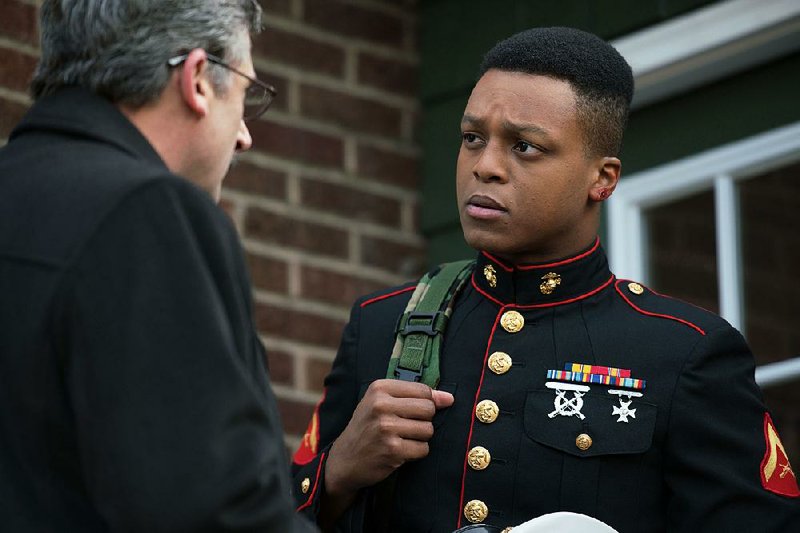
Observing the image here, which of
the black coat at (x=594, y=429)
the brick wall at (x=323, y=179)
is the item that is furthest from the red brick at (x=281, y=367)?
the black coat at (x=594, y=429)

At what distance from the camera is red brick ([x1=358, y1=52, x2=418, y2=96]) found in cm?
516

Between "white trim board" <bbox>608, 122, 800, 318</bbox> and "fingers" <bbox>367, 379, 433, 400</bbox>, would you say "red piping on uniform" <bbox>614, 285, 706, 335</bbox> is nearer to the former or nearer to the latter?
"fingers" <bbox>367, 379, 433, 400</bbox>

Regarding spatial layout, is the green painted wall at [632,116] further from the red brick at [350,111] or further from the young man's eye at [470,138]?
the young man's eye at [470,138]

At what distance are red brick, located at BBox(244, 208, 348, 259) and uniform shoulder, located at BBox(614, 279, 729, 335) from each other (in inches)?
62.5

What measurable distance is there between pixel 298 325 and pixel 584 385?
173cm

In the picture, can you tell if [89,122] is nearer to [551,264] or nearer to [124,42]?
[124,42]

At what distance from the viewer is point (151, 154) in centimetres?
252

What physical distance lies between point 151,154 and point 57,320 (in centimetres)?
36

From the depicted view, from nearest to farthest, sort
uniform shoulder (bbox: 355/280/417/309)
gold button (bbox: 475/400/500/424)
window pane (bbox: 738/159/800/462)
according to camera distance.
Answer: gold button (bbox: 475/400/500/424)
uniform shoulder (bbox: 355/280/417/309)
window pane (bbox: 738/159/800/462)

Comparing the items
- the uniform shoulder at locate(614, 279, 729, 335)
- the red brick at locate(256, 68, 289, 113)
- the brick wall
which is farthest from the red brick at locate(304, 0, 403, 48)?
the uniform shoulder at locate(614, 279, 729, 335)

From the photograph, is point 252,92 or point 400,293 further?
→ point 400,293

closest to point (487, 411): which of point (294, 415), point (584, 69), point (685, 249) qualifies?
point (584, 69)

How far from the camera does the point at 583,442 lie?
316cm

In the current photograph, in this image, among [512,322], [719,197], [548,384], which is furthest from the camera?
[719,197]
